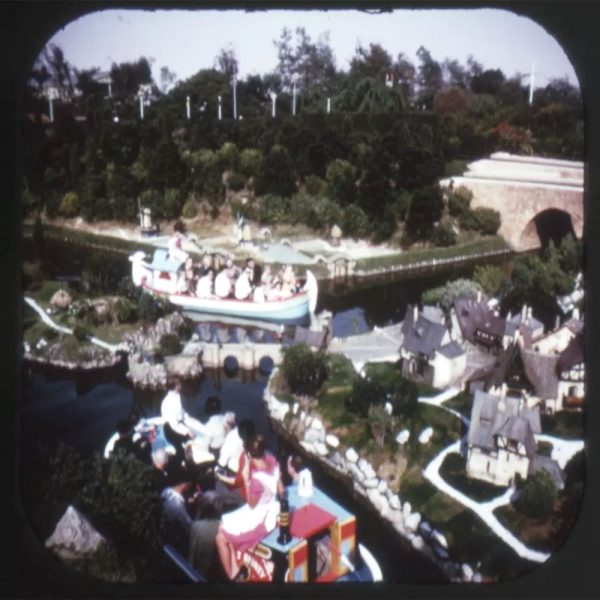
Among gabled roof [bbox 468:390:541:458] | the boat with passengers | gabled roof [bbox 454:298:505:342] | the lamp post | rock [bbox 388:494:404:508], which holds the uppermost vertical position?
the lamp post

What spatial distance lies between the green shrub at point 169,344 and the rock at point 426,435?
28.4 inches

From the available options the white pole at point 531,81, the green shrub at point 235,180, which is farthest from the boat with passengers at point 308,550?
the white pole at point 531,81

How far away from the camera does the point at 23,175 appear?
222cm

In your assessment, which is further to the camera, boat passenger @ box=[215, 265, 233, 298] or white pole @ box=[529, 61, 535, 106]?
boat passenger @ box=[215, 265, 233, 298]

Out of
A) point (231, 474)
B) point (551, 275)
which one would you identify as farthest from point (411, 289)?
point (231, 474)

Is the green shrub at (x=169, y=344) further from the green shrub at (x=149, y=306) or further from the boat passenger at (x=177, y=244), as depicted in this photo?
the boat passenger at (x=177, y=244)

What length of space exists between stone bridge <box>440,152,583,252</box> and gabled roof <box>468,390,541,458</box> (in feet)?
1.42

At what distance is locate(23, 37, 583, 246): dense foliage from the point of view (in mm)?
2201

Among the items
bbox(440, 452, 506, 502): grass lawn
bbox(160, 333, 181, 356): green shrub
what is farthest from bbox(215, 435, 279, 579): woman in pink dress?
bbox(440, 452, 506, 502): grass lawn

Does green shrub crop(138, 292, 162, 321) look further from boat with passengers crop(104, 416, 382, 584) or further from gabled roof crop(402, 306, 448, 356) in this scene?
gabled roof crop(402, 306, 448, 356)

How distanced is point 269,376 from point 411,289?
0.47 meters

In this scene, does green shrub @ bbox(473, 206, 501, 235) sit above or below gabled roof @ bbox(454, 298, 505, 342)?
above

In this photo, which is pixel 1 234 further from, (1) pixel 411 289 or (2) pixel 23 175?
(1) pixel 411 289

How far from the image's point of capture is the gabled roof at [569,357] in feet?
7.17
